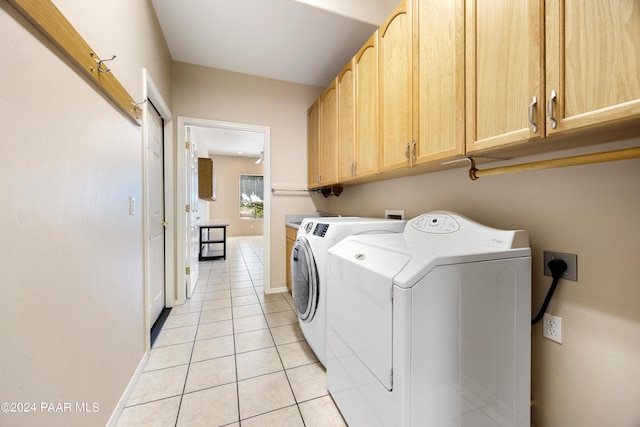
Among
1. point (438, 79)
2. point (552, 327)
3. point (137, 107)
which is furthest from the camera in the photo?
point (137, 107)

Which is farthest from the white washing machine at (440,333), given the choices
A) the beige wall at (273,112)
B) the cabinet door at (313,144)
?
the beige wall at (273,112)

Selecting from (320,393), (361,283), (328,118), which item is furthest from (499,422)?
(328,118)

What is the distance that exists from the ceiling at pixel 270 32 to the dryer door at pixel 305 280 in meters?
1.86

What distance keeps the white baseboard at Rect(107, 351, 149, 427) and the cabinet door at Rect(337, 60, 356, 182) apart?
1998 mm

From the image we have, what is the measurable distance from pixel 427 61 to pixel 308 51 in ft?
5.31

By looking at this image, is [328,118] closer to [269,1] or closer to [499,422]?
[269,1]

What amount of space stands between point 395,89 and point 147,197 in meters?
1.89

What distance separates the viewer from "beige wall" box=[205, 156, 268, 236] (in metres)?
7.71

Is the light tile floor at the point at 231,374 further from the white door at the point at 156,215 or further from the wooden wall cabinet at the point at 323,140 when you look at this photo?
the wooden wall cabinet at the point at 323,140

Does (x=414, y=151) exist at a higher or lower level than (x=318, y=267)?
higher

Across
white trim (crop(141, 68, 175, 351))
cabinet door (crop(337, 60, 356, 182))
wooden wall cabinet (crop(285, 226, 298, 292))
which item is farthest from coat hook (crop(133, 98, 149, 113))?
wooden wall cabinet (crop(285, 226, 298, 292))

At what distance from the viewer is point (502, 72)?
3.20ft

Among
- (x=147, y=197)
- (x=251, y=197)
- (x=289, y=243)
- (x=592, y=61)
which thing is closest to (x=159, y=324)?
(x=147, y=197)

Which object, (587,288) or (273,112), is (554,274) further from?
(273,112)
